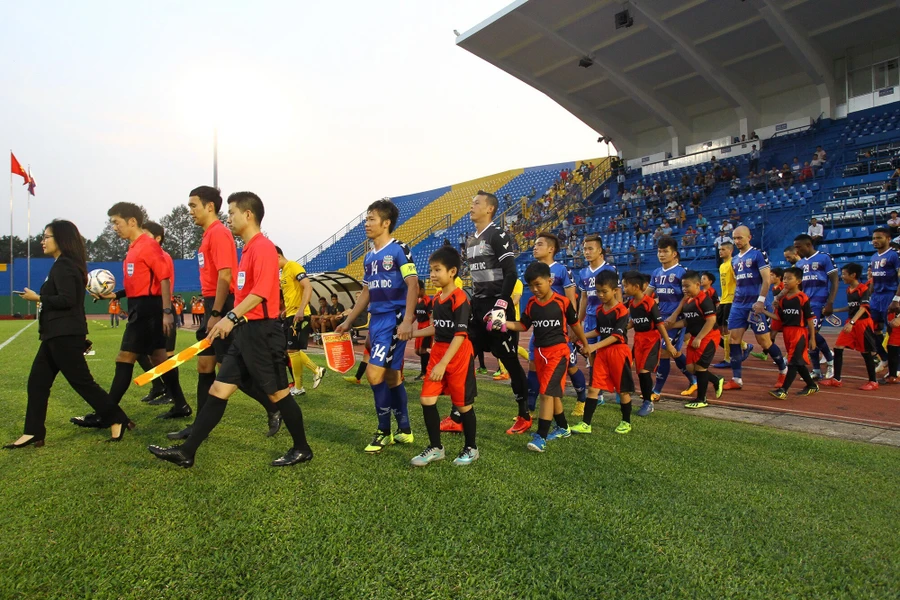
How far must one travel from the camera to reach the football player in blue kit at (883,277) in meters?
7.77

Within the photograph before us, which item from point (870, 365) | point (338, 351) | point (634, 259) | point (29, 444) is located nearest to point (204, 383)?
point (29, 444)

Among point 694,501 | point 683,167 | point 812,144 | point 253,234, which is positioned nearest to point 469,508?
point 694,501

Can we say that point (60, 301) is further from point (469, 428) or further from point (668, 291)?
point (668, 291)

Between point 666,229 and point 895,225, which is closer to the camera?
point 895,225

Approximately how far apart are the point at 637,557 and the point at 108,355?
13056mm

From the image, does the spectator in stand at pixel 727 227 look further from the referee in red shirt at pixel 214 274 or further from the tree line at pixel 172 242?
the tree line at pixel 172 242

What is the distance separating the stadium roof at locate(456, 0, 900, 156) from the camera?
20094 millimetres

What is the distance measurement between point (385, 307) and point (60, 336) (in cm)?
259

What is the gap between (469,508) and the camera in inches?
120

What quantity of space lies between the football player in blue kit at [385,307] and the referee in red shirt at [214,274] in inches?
37.3

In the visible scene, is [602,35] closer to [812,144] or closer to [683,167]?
[683,167]

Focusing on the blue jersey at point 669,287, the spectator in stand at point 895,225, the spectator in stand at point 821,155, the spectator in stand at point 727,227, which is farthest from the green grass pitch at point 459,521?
the spectator in stand at point 821,155

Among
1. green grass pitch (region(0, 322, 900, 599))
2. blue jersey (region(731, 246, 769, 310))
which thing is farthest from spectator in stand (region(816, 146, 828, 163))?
green grass pitch (region(0, 322, 900, 599))

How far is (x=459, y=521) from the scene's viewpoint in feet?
9.45
